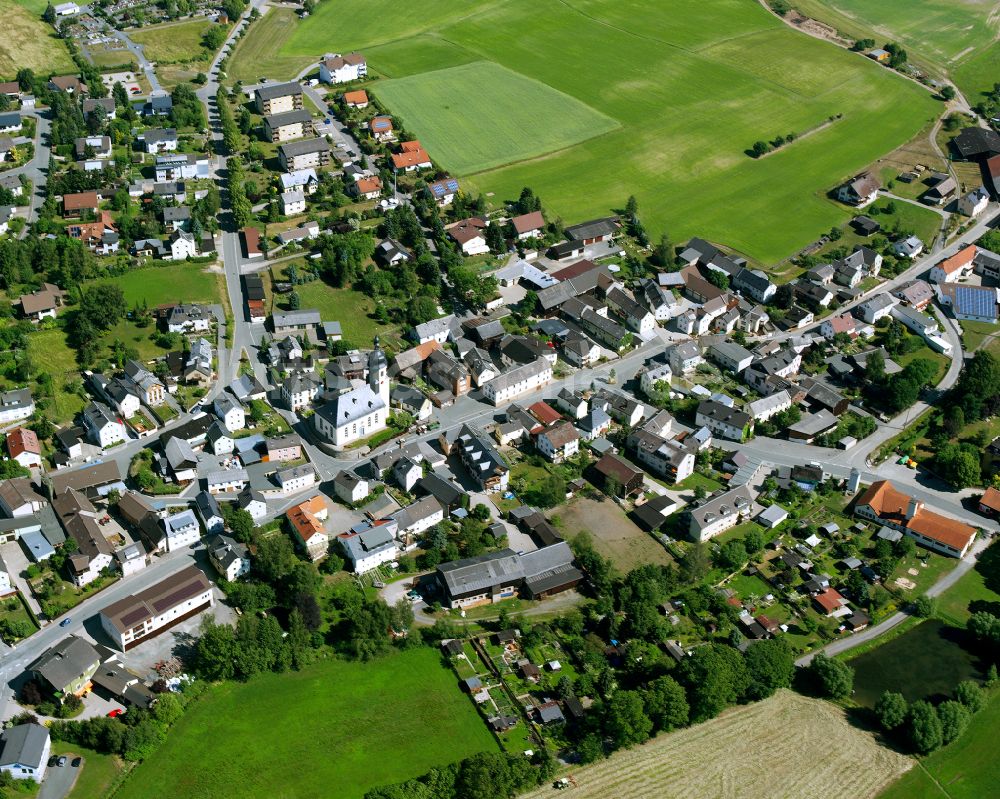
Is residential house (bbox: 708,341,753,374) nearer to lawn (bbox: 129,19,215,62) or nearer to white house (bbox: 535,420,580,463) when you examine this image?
white house (bbox: 535,420,580,463)

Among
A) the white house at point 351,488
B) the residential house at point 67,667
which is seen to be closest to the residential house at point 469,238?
the white house at point 351,488

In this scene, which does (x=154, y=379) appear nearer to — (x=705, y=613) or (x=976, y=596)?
(x=705, y=613)

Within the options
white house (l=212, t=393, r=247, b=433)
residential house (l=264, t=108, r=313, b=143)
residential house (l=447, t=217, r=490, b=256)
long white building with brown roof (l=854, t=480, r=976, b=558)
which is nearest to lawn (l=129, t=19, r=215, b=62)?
residential house (l=264, t=108, r=313, b=143)

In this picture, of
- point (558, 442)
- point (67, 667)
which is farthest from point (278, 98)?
point (67, 667)

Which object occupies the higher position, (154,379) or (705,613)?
(154,379)

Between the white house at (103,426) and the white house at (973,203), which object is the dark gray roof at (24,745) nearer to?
the white house at (103,426)

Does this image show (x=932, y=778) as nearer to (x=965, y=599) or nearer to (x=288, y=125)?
(x=965, y=599)

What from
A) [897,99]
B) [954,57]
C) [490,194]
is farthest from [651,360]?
[954,57]
